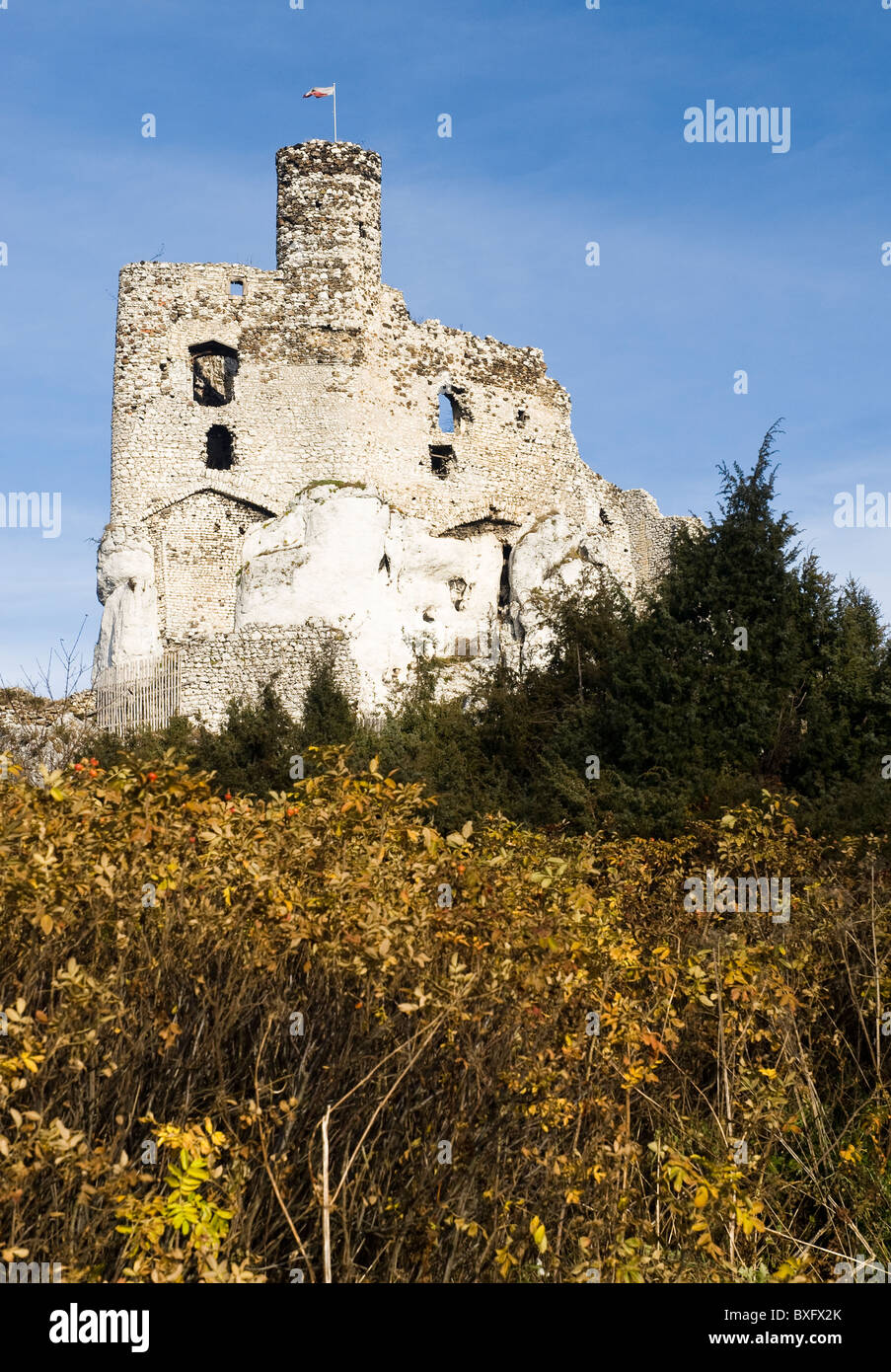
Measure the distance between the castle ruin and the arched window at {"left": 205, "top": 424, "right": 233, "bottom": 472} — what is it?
7 centimetres

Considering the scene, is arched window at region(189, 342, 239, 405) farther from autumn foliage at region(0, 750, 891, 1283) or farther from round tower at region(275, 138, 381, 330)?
autumn foliage at region(0, 750, 891, 1283)

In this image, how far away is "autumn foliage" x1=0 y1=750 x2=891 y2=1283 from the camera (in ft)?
14.0

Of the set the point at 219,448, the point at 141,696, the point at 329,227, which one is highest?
the point at 329,227

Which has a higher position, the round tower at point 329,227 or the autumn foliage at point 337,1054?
the round tower at point 329,227

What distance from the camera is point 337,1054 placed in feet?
16.8

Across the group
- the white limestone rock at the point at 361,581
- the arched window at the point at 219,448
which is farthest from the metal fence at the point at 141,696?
the arched window at the point at 219,448

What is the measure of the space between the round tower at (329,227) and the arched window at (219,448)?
10.8 feet

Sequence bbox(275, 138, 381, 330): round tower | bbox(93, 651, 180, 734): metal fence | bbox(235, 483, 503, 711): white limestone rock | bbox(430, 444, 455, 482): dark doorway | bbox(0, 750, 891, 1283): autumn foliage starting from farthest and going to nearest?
bbox(430, 444, 455, 482): dark doorway
bbox(275, 138, 381, 330): round tower
bbox(235, 483, 503, 711): white limestone rock
bbox(93, 651, 180, 734): metal fence
bbox(0, 750, 891, 1283): autumn foliage

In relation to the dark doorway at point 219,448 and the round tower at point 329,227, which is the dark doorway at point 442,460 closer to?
the round tower at point 329,227

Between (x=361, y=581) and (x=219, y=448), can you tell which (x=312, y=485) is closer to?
(x=361, y=581)

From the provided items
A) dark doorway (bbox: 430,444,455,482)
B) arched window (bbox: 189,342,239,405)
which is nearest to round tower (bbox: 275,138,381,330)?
arched window (bbox: 189,342,239,405)

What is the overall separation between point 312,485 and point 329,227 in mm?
5375

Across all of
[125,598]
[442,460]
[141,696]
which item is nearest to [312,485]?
[442,460]

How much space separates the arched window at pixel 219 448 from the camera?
86.8 ft
